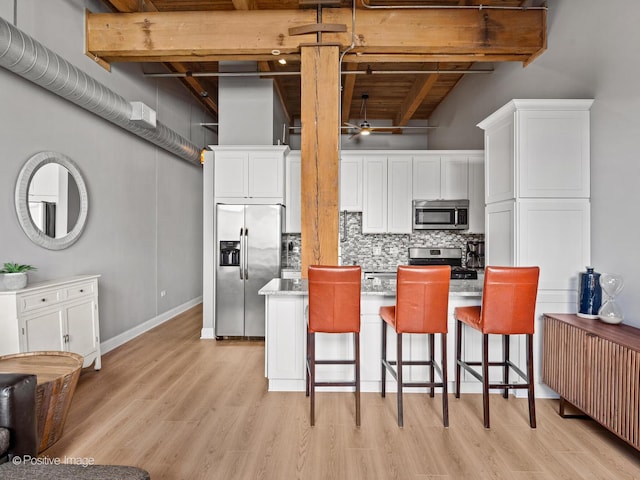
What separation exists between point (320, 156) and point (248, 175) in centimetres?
177

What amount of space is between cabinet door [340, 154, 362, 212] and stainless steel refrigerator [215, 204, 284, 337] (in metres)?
1.06

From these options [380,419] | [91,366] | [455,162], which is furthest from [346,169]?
[91,366]

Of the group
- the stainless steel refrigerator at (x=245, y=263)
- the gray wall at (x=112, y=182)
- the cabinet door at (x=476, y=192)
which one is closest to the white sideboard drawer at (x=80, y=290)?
the gray wall at (x=112, y=182)

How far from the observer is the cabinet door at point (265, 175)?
5102 mm

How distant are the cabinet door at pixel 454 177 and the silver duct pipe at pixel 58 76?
406 cm

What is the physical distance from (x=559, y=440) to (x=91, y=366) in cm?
414

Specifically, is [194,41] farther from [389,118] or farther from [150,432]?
[389,118]

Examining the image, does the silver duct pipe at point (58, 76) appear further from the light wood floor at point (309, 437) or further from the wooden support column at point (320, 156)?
the light wood floor at point (309, 437)

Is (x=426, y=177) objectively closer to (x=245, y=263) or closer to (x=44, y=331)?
(x=245, y=263)

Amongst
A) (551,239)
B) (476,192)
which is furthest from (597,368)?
(476,192)

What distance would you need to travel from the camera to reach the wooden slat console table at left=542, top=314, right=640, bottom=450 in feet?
7.16

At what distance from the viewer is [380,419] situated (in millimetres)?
2811

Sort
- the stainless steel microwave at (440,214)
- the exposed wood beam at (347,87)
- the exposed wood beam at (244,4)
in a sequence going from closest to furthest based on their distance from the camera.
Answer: the exposed wood beam at (244,4)
the exposed wood beam at (347,87)
the stainless steel microwave at (440,214)

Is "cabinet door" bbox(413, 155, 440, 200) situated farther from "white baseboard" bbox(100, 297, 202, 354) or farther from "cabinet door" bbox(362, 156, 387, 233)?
"white baseboard" bbox(100, 297, 202, 354)
